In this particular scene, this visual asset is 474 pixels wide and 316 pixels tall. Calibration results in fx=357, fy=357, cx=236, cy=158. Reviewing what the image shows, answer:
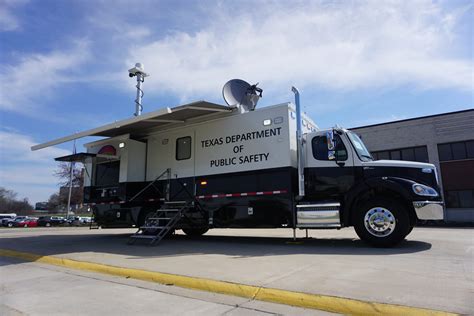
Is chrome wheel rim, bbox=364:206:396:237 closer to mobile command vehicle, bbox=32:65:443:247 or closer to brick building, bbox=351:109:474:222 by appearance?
mobile command vehicle, bbox=32:65:443:247

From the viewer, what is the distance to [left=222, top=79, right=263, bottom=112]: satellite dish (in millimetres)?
10453

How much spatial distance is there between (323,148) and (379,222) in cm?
228

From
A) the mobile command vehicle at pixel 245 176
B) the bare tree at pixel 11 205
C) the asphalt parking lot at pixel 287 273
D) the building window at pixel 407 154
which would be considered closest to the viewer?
the asphalt parking lot at pixel 287 273

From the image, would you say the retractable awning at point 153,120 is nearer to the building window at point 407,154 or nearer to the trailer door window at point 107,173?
the trailer door window at point 107,173

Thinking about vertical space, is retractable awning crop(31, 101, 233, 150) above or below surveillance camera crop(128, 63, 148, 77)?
below

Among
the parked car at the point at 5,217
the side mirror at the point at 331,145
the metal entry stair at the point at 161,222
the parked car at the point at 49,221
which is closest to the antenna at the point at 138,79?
the metal entry stair at the point at 161,222

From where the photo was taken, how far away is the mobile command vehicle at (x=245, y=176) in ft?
26.6

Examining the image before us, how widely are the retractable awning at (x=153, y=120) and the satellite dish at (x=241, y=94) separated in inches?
13.2

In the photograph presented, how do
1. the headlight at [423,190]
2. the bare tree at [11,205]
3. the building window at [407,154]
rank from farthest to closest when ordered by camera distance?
the bare tree at [11,205], the building window at [407,154], the headlight at [423,190]

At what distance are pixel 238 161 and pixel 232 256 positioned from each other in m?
3.24

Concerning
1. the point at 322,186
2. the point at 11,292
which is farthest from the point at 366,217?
the point at 11,292

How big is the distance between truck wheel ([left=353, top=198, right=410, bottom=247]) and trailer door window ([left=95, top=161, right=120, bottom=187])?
8.32 meters

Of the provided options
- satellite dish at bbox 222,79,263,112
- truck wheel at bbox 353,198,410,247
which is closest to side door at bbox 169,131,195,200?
satellite dish at bbox 222,79,263,112

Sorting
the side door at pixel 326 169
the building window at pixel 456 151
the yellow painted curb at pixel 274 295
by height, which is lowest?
the yellow painted curb at pixel 274 295
